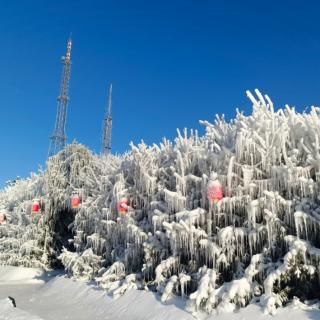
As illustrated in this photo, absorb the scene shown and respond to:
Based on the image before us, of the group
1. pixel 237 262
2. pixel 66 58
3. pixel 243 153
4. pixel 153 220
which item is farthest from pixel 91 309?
pixel 66 58

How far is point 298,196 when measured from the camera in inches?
267

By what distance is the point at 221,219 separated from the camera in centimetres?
764

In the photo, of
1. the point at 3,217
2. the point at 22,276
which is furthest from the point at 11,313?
the point at 3,217

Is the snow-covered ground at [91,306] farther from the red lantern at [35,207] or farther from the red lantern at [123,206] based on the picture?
the red lantern at [35,207]

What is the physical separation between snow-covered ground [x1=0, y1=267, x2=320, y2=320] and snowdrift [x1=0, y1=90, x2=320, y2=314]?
0.22 metres

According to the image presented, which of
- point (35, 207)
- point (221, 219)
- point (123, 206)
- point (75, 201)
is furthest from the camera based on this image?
point (35, 207)

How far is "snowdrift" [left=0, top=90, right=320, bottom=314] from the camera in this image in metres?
6.46

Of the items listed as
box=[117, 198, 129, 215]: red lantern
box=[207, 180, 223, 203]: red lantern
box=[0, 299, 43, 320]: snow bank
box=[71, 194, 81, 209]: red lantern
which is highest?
box=[71, 194, 81, 209]: red lantern

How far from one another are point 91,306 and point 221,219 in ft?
12.3

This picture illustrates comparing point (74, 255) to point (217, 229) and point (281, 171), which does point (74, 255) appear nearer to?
point (217, 229)

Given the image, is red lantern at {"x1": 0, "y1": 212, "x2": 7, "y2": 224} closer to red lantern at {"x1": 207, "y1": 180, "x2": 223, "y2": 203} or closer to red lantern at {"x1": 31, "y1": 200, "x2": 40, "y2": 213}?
red lantern at {"x1": 31, "y1": 200, "x2": 40, "y2": 213}

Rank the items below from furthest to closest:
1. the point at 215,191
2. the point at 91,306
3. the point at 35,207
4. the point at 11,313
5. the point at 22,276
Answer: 1. the point at 35,207
2. the point at 22,276
3. the point at 91,306
4. the point at 11,313
5. the point at 215,191

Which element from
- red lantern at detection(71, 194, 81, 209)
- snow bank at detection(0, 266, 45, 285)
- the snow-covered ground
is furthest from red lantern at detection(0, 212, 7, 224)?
red lantern at detection(71, 194, 81, 209)

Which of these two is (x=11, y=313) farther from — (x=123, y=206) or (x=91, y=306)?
(x=123, y=206)
